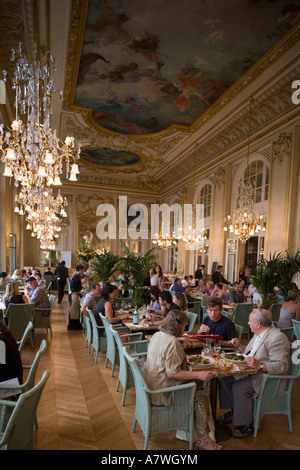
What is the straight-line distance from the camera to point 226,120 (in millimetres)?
9312

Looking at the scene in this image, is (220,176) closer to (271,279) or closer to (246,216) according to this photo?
(246,216)

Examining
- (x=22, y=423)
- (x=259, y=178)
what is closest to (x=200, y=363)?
(x=22, y=423)

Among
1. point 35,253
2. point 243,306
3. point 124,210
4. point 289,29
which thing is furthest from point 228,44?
point 35,253

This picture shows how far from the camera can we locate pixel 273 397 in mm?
2844

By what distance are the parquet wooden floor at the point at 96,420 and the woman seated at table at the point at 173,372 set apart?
0.76 feet

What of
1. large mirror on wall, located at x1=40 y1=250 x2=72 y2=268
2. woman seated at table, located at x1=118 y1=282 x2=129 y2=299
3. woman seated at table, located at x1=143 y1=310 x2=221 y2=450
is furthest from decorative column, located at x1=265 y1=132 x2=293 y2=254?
large mirror on wall, located at x1=40 y1=250 x2=72 y2=268

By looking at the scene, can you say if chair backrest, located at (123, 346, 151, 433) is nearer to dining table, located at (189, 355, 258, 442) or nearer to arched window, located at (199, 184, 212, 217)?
dining table, located at (189, 355, 258, 442)

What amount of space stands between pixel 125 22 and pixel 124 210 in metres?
13.0

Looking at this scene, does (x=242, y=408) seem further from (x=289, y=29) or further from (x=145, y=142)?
(x=145, y=142)

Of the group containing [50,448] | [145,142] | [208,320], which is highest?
[145,142]

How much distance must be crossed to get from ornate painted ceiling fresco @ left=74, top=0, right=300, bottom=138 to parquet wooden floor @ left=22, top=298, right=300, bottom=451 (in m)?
6.40

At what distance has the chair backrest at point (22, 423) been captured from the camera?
1774mm

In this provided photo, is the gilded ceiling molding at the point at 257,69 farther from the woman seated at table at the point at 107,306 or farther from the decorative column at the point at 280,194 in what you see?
the woman seated at table at the point at 107,306

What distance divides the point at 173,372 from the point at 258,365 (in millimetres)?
904
